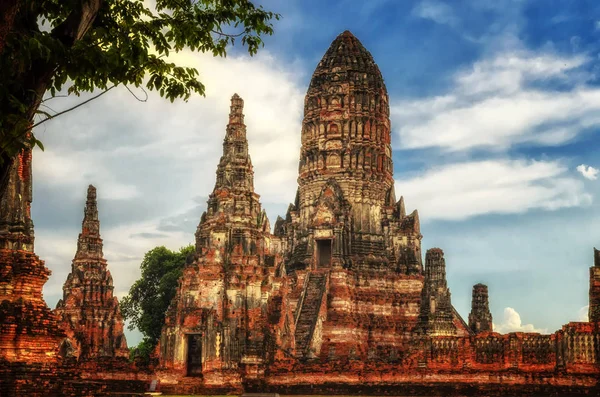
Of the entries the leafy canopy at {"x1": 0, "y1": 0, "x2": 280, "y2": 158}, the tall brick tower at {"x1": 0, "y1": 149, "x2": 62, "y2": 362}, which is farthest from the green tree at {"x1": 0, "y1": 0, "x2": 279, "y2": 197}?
the tall brick tower at {"x1": 0, "y1": 149, "x2": 62, "y2": 362}

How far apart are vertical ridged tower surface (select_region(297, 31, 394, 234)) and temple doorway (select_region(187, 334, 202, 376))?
11377mm

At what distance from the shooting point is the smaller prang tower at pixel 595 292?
26828 millimetres

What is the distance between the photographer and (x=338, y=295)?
38531 mm

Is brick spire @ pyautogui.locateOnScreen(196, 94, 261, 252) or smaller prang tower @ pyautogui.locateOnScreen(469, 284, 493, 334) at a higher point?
brick spire @ pyautogui.locateOnScreen(196, 94, 261, 252)

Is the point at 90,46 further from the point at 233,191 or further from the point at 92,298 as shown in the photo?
the point at 92,298

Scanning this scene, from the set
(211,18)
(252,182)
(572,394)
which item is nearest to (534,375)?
(572,394)

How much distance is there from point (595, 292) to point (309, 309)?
1400 cm

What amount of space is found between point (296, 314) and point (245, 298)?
6.50 m

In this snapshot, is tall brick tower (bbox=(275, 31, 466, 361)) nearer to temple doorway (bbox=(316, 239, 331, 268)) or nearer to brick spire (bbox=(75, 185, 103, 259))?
temple doorway (bbox=(316, 239, 331, 268))

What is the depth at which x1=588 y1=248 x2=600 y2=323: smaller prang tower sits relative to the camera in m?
26.8

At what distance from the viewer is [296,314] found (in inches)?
1469

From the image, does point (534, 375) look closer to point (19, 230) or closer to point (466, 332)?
point (466, 332)

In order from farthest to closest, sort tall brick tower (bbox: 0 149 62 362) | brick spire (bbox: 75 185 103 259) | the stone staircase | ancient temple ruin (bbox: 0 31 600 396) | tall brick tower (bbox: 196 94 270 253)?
brick spire (bbox: 75 185 103 259), the stone staircase, tall brick tower (bbox: 196 94 270 253), ancient temple ruin (bbox: 0 31 600 396), tall brick tower (bbox: 0 149 62 362)

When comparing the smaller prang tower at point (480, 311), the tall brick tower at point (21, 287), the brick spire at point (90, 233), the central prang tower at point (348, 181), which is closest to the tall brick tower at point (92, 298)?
the brick spire at point (90, 233)
